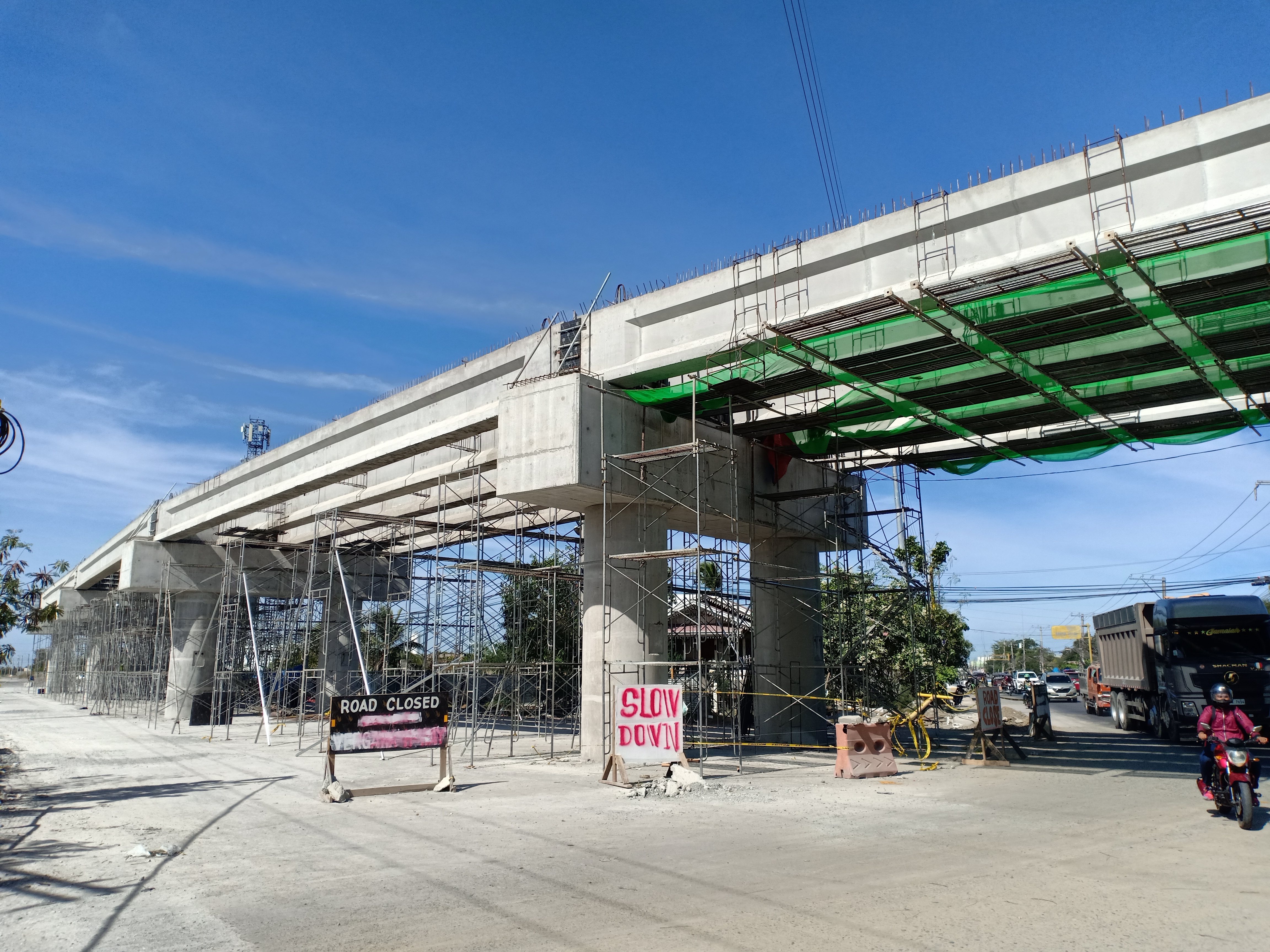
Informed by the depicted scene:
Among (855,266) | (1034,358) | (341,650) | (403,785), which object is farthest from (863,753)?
(341,650)

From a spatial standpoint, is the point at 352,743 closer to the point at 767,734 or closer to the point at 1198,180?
the point at 767,734

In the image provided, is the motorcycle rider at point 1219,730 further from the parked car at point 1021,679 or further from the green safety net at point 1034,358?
the parked car at point 1021,679

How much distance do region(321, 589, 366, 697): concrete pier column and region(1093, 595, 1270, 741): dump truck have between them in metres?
26.8

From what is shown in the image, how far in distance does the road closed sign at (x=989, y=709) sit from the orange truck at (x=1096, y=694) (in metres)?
14.5

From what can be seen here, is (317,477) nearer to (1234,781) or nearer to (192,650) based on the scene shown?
(192,650)

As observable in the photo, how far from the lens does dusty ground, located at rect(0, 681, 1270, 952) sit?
20.6ft

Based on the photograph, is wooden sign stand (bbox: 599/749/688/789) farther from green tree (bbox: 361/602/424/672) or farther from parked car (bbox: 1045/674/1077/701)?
parked car (bbox: 1045/674/1077/701)

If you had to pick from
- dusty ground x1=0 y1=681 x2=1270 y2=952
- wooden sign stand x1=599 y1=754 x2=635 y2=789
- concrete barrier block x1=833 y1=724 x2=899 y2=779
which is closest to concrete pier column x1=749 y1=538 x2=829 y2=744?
concrete barrier block x1=833 y1=724 x2=899 y2=779

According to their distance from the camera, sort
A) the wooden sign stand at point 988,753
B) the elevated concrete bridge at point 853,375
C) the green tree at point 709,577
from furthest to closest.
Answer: the green tree at point 709,577 < the wooden sign stand at point 988,753 < the elevated concrete bridge at point 853,375

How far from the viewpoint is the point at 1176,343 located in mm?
14555

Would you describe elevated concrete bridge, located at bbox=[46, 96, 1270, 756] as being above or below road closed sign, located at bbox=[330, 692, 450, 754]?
above

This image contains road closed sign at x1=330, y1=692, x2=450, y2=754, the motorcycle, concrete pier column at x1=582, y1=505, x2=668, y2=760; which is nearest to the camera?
the motorcycle

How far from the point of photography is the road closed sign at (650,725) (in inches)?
593

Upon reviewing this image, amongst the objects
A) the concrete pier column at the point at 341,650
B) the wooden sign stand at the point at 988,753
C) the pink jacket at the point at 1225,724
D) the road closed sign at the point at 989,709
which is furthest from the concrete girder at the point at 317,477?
the pink jacket at the point at 1225,724
